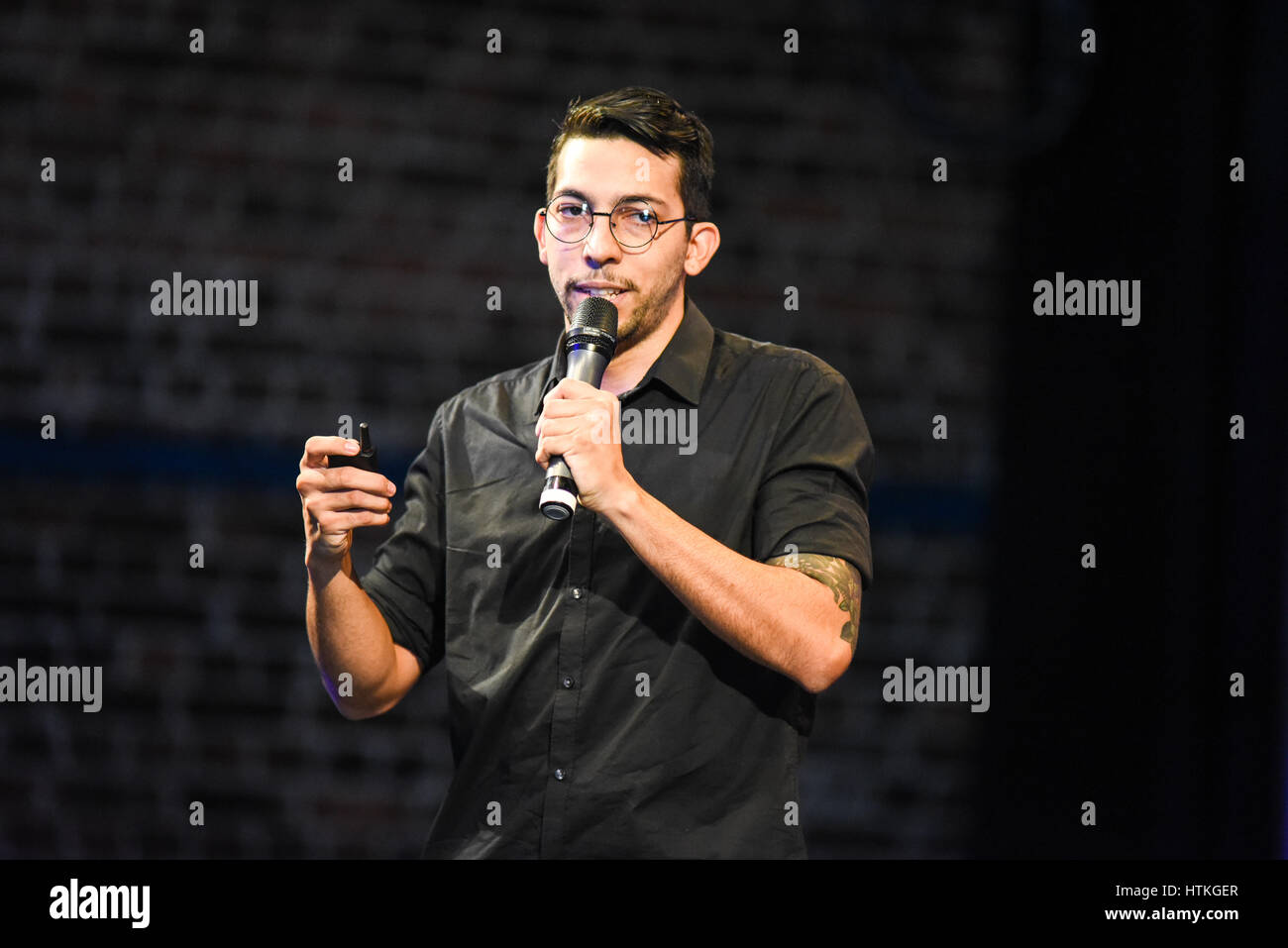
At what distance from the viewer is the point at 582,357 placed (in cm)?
159

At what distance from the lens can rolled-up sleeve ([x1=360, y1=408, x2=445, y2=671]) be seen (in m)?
1.83

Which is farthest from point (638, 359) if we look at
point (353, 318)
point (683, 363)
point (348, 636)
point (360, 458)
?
point (353, 318)

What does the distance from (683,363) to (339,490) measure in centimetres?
48

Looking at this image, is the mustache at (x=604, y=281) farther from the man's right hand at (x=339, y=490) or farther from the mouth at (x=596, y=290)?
the man's right hand at (x=339, y=490)

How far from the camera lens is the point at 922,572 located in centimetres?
286

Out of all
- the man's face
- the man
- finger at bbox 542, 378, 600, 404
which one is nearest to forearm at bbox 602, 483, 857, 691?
the man

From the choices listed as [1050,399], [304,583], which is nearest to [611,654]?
[304,583]

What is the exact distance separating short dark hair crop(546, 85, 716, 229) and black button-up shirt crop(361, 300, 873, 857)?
0.55 ft

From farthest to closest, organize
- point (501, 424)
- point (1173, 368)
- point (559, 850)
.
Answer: point (1173, 368) < point (501, 424) < point (559, 850)

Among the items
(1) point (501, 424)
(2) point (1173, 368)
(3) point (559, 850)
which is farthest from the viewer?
(2) point (1173, 368)

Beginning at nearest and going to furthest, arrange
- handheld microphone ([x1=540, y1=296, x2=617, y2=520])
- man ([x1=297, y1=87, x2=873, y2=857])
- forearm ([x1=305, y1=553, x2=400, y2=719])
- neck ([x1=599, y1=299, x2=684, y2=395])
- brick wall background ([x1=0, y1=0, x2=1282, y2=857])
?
handheld microphone ([x1=540, y1=296, x2=617, y2=520]) → man ([x1=297, y1=87, x2=873, y2=857]) → forearm ([x1=305, y1=553, x2=400, y2=719]) → neck ([x1=599, y1=299, x2=684, y2=395]) → brick wall background ([x1=0, y1=0, x2=1282, y2=857])

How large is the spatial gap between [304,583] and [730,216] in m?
1.16

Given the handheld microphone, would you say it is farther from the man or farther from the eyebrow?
the eyebrow

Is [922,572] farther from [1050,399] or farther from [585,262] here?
[585,262]
